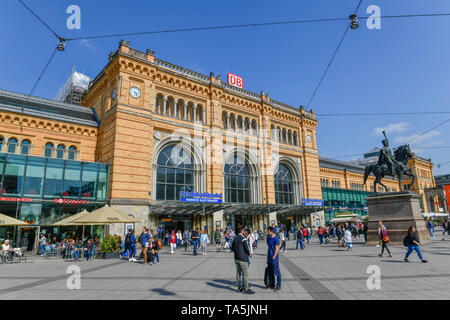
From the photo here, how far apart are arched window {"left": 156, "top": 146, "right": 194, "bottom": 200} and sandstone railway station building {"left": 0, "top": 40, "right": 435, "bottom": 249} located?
0.34ft

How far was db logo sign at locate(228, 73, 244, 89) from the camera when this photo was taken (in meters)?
33.7

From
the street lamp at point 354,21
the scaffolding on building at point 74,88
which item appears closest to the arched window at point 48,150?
the scaffolding on building at point 74,88

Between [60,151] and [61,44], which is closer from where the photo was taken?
[61,44]

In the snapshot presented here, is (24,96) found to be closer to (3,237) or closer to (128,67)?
(128,67)

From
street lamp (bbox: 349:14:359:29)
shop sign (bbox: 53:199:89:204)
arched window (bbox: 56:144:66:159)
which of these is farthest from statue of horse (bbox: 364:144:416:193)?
arched window (bbox: 56:144:66:159)

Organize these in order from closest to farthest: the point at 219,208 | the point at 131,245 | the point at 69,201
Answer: the point at 131,245
the point at 69,201
the point at 219,208

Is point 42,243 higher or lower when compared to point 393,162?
lower

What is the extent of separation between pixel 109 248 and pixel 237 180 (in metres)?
17.8

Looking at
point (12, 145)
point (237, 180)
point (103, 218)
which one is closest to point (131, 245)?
point (103, 218)

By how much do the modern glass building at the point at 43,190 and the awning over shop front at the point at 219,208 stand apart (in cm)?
501

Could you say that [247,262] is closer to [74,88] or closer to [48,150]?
[48,150]

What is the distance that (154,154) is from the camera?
82.8 feet
